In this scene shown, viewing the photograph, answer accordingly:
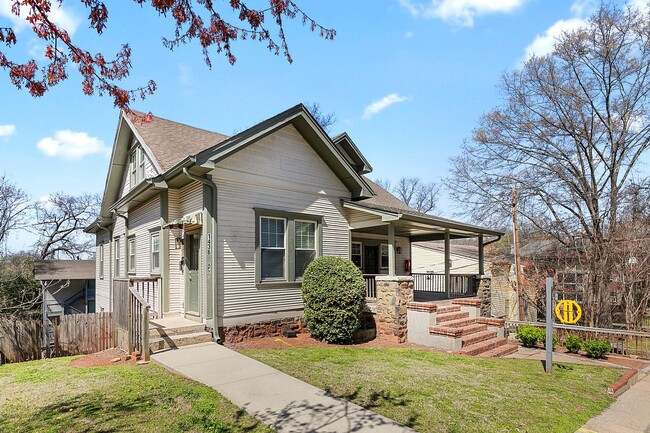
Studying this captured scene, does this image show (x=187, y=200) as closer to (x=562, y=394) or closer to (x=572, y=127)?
(x=562, y=394)

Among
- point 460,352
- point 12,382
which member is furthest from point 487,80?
point 12,382

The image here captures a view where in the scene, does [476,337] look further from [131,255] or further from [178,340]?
[131,255]

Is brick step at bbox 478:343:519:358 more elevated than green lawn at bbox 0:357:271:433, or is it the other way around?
green lawn at bbox 0:357:271:433

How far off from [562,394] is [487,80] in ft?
53.8

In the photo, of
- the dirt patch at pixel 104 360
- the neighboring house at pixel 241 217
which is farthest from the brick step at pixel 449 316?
the dirt patch at pixel 104 360

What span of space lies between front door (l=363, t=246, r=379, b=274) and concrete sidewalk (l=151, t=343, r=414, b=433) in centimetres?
907

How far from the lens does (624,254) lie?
13820 mm

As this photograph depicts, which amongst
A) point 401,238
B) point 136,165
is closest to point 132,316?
point 136,165

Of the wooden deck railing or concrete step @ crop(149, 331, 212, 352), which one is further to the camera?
concrete step @ crop(149, 331, 212, 352)

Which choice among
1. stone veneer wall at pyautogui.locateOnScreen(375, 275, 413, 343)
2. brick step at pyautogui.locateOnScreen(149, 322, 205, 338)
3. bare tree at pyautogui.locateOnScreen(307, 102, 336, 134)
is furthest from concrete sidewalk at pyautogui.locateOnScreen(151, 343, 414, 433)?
bare tree at pyautogui.locateOnScreen(307, 102, 336, 134)

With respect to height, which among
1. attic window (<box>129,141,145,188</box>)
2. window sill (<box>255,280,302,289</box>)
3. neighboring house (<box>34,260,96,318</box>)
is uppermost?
attic window (<box>129,141,145,188</box>)

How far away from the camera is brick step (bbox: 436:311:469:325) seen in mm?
10305

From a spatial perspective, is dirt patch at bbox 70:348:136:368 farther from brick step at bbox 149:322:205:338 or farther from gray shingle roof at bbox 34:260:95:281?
gray shingle roof at bbox 34:260:95:281

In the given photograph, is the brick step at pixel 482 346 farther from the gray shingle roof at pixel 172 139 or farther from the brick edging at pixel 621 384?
the gray shingle roof at pixel 172 139
